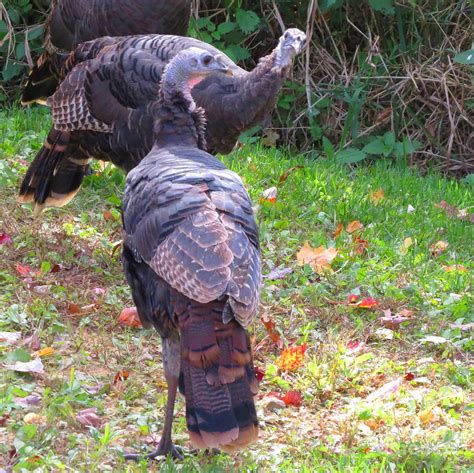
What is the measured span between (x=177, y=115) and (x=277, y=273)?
49.7 inches

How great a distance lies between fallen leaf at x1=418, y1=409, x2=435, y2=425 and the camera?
3.97m

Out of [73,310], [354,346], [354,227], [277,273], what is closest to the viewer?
[354,346]

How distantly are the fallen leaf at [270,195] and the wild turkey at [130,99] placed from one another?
34.4 inches

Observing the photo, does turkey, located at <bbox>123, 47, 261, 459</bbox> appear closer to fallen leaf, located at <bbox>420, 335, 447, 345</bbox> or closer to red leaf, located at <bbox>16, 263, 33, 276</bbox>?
red leaf, located at <bbox>16, 263, 33, 276</bbox>

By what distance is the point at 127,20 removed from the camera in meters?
5.64

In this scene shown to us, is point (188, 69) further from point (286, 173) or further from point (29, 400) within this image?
point (286, 173)

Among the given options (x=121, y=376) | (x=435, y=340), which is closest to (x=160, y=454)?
(x=121, y=376)

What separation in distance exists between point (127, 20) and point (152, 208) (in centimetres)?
236

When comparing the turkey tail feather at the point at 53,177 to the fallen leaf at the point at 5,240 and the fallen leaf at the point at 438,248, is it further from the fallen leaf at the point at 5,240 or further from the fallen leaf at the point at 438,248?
the fallen leaf at the point at 438,248

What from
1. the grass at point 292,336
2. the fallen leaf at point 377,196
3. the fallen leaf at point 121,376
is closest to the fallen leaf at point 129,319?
the grass at point 292,336

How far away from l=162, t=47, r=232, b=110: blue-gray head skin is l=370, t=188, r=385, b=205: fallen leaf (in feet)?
5.49

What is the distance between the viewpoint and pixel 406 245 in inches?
215

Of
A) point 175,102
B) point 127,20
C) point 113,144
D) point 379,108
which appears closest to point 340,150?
point 379,108

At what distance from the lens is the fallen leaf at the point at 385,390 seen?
4.14 metres
